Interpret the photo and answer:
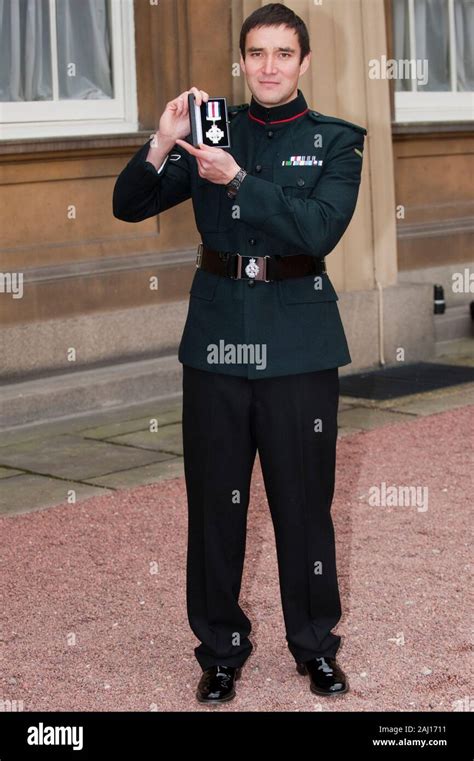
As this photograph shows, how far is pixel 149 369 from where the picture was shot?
895 cm

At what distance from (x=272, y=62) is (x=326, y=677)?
180 cm

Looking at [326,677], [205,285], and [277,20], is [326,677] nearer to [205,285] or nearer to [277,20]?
[205,285]

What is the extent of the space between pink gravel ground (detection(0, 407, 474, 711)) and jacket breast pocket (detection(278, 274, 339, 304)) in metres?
1.18

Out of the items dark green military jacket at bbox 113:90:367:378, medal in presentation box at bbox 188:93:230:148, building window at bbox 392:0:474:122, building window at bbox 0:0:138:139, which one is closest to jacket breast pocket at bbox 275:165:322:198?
dark green military jacket at bbox 113:90:367:378

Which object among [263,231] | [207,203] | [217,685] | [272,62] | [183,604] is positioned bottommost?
[217,685]

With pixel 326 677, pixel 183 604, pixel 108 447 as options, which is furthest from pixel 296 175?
pixel 108 447

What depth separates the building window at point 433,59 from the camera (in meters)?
11.4

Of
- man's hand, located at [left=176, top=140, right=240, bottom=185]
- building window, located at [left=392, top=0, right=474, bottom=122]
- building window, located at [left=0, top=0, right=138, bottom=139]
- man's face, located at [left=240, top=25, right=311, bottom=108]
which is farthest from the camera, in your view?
building window, located at [left=392, top=0, right=474, bottom=122]

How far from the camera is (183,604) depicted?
16.9 feet

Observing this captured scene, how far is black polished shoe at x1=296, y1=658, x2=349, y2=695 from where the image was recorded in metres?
4.25

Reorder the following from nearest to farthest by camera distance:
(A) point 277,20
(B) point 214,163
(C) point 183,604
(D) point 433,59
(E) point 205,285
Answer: (B) point 214,163, (A) point 277,20, (E) point 205,285, (C) point 183,604, (D) point 433,59

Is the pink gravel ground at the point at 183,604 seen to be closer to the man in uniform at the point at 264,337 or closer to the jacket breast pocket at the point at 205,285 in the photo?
the man in uniform at the point at 264,337

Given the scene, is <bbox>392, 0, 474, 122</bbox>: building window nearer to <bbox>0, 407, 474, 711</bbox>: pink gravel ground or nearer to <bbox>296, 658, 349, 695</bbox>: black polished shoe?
<bbox>0, 407, 474, 711</bbox>: pink gravel ground

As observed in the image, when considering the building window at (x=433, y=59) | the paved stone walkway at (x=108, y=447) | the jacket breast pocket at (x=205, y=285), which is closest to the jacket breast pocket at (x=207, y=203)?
the jacket breast pocket at (x=205, y=285)
